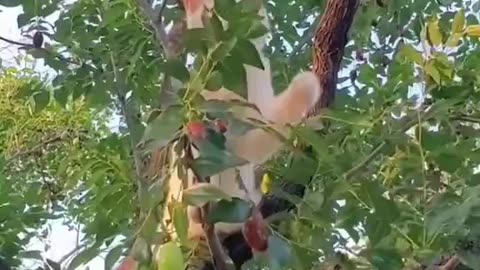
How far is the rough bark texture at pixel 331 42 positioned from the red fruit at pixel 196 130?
1.76 feet

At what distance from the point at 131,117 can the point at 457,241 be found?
48cm

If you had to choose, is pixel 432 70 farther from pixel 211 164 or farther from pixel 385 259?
pixel 211 164

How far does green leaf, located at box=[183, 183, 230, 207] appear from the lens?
69 centimetres

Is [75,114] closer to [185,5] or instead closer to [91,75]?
[91,75]

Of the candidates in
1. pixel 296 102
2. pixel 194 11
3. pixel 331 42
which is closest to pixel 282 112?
pixel 296 102

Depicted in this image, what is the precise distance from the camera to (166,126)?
68cm

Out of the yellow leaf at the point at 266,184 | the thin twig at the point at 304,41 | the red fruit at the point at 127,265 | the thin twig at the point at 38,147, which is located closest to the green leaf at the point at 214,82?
the red fruit at the point at 127,265

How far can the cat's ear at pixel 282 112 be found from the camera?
970mm

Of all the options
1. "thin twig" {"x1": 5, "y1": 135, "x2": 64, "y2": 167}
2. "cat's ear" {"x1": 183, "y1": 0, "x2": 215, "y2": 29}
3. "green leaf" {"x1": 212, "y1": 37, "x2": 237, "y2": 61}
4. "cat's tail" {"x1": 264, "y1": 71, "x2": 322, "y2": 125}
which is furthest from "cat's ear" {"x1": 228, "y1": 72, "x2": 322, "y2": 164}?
"thin twig" {"x1": 5, "y1": 135, "x2": 64, "y2": 167}

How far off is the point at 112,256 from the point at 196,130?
167 millimetres

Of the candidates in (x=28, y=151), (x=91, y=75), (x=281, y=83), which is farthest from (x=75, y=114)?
(x=281, y=83)

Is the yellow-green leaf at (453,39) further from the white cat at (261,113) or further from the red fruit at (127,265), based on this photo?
the red fruit at (127,265)

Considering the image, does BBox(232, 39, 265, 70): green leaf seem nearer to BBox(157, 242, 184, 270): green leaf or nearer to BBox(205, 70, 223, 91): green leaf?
BBox(205, 70, 223, 91): green leaf

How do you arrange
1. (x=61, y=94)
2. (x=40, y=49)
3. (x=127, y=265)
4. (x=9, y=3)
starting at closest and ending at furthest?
(x=127, y=265)
(x=9, y=3)
(x=40, y=49)
(x=61, y=94)
